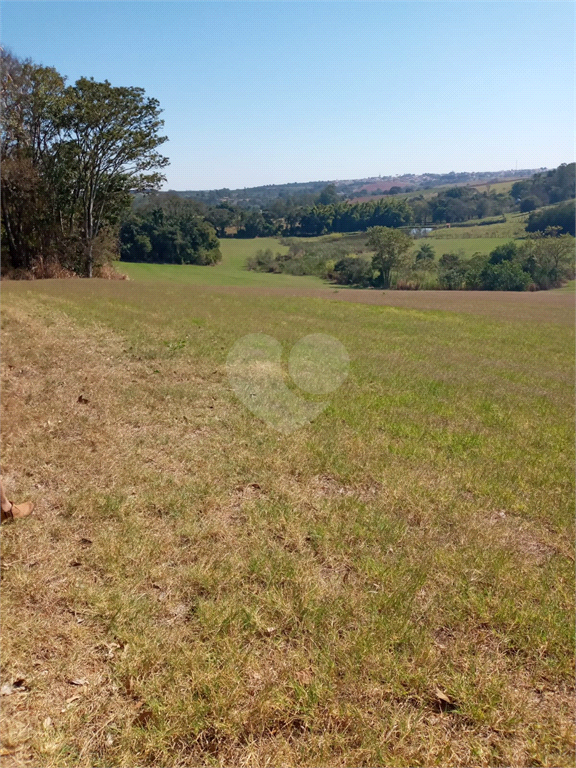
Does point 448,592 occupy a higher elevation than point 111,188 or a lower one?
lower

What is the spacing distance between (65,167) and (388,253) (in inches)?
1693

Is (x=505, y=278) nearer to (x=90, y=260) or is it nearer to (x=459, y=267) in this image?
(x=459, y=267)

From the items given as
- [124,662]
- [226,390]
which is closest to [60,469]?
[124,662]

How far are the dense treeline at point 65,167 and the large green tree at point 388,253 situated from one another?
3777cm

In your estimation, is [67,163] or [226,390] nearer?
[226,390]

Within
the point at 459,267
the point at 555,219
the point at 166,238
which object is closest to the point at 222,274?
the point at 166,238

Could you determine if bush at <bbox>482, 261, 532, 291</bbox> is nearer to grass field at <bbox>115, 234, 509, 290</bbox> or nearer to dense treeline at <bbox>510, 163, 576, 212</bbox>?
grass field at <bbox>115, 234, 509, 290</bbox>

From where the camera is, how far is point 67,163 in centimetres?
3366

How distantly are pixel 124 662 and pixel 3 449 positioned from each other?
133 inches

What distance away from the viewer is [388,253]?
67.0 m

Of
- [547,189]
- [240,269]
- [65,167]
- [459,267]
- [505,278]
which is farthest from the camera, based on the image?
[547,189]

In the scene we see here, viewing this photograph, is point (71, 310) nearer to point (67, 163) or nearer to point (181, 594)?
point (181, 594)

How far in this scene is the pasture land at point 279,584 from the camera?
2512mm

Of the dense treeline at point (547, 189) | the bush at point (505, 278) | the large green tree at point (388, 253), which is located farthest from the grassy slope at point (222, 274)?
the dense treeline at point (547, 189)
